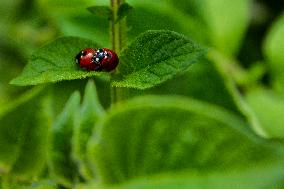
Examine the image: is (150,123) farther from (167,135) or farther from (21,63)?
(21,63)

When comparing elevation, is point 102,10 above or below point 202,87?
above

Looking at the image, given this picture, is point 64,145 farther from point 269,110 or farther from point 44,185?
point 269,110

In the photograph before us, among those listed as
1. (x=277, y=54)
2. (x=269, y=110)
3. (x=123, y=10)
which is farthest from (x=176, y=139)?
(x=277, y=54)

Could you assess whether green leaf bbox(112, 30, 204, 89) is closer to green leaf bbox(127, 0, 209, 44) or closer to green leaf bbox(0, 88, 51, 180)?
green leaf bbox(0, 88, 51, 180)

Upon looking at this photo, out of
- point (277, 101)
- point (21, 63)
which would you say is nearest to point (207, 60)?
point (277, 101)

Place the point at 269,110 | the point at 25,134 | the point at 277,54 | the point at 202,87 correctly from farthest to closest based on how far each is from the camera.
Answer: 1. the point at 277,54
2. the point at 269,110
3. the point at 202,87
4. the point at 25,134

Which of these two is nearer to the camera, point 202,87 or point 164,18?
point 202,87

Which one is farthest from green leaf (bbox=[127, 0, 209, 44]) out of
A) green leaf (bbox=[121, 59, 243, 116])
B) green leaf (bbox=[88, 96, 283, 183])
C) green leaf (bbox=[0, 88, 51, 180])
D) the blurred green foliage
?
green leaf (bbox=[88, 96, 283, 183])
